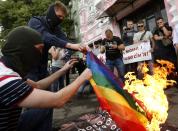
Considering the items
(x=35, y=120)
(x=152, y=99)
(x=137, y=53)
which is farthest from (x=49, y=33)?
(x=137, y=53)

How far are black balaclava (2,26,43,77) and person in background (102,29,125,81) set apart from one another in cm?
671

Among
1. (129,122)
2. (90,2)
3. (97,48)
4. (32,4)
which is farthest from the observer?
(32,4)

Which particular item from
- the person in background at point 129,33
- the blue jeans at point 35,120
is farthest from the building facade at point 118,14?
the blue jeans at point 35,120

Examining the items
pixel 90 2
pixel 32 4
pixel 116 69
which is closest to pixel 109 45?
pixel 116 69

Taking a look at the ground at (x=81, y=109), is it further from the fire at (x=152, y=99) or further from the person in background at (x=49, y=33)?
the person in background at (x=49, y=33)

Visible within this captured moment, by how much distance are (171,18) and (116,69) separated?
2.74 meters

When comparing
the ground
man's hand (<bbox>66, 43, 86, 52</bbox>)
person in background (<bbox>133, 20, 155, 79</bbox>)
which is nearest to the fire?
man's hand (<bbox>66, 43, 86, 52</bbox>)

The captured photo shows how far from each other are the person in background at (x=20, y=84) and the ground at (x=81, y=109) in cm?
307

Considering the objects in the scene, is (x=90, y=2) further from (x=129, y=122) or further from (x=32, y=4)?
(x=129, y=122)

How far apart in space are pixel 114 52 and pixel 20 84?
7.24m

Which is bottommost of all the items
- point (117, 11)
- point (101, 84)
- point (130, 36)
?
point (101, 84)

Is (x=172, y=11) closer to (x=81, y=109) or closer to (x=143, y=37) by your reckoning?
(x=143, y=37)

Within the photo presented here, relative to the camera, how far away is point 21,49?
302cm

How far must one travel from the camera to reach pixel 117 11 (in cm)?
1794
